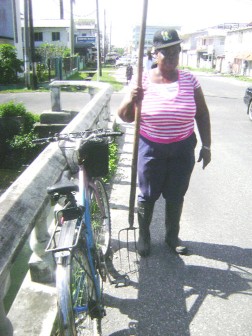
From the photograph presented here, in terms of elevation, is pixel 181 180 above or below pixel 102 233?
above

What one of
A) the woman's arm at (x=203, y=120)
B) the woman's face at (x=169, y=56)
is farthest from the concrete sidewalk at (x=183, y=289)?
the woman's face at (x=169, y=56)

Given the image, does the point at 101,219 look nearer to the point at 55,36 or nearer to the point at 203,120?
the point at 203,120

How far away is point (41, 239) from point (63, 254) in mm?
741

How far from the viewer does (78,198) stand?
2.40 meters

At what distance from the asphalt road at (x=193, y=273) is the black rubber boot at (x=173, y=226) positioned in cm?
8

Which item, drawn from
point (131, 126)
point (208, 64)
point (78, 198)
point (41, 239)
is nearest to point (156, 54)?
point (78, 198)

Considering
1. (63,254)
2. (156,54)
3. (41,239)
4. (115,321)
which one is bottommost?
(115,321)

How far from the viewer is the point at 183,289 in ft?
10.3

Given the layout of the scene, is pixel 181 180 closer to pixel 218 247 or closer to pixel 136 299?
pixel 218 247

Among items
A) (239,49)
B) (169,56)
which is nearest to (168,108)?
(169,56)

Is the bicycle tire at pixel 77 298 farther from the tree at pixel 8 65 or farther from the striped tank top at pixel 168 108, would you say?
the tree at pixel 8 65

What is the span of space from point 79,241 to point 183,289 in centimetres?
132

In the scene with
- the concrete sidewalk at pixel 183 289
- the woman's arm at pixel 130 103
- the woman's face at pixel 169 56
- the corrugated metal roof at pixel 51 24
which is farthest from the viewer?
the corrugated metal roof at pixel 51 24

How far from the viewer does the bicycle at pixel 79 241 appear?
1926 millimetres
